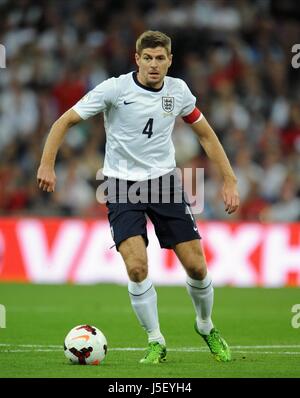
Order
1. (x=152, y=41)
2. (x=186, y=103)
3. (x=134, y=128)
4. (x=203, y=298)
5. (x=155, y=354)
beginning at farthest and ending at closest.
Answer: (x=186, y=103)
(x=203, y=298)
(x=134, y=128)
(x=152, y=41)
(x=155, y=354)

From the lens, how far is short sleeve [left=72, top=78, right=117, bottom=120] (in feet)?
28.2

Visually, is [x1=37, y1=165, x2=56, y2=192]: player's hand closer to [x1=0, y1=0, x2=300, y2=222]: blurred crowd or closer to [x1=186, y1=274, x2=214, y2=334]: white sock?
[x1=186, y1=274, x2=214, y2=334]: white sock

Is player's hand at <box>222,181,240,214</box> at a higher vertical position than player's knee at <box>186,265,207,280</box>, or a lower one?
higher

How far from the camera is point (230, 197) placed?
8.90 m

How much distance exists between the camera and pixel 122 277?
55.6 feet

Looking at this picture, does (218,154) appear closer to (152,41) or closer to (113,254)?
(152,41)

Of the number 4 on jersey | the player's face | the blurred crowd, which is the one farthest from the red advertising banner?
the player's face

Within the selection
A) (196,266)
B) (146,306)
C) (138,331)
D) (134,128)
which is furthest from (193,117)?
(138,331)

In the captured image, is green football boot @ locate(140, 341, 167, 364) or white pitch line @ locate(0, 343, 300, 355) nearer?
green football boot @ locate(140, 341, 167, 364)

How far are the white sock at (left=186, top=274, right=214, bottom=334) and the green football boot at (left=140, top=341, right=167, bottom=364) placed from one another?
47 cm

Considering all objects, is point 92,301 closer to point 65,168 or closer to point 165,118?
point 65,168

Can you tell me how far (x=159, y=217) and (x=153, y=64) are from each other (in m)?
1.24

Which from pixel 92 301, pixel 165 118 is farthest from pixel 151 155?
pixel 92 301

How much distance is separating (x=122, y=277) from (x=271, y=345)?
7.06m
